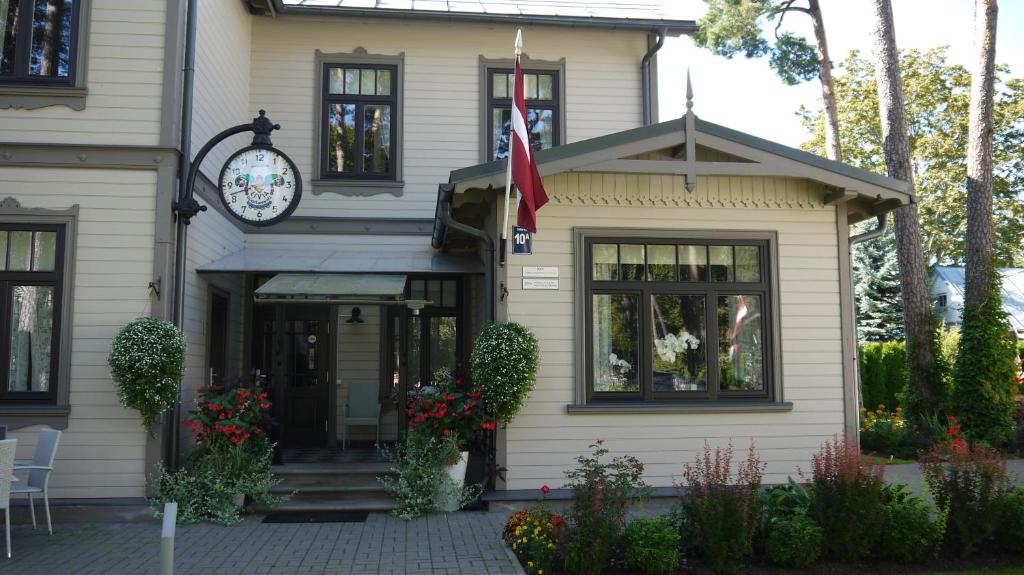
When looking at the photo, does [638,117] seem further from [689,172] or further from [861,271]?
[861,271]

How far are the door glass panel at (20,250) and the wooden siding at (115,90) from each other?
912 mm

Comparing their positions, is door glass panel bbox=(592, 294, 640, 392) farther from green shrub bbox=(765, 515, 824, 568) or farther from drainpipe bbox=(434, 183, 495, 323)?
green shrub bbox=(765, 515, 824, 568)

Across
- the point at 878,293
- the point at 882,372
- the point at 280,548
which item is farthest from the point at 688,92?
the point at 878,293

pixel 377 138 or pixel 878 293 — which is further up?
pixel 377 138

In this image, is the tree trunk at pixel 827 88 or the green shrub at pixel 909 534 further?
the tree trunk at pixel 827 88

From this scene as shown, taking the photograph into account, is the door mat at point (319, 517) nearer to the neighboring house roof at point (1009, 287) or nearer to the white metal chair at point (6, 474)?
the white metal chair at point (6, 474)

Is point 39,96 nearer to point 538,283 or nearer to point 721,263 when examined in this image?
point 538,283

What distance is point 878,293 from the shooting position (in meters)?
24.3

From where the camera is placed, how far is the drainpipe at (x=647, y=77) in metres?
11.6

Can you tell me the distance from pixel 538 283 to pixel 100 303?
420 cm

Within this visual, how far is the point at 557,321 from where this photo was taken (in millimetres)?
8094

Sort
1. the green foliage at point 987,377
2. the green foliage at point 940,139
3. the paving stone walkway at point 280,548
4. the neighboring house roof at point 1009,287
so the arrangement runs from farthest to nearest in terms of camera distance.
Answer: the neighboring house roof at point 1009,287 < the green foliage at point 940,139 < the green foliage at point 987,377 < the paving stone walkway at point 280,548

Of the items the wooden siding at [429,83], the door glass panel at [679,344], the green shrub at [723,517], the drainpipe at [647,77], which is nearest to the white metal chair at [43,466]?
the wooden siding at [429,83]

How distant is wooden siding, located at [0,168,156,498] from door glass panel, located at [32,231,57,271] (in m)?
0.27
